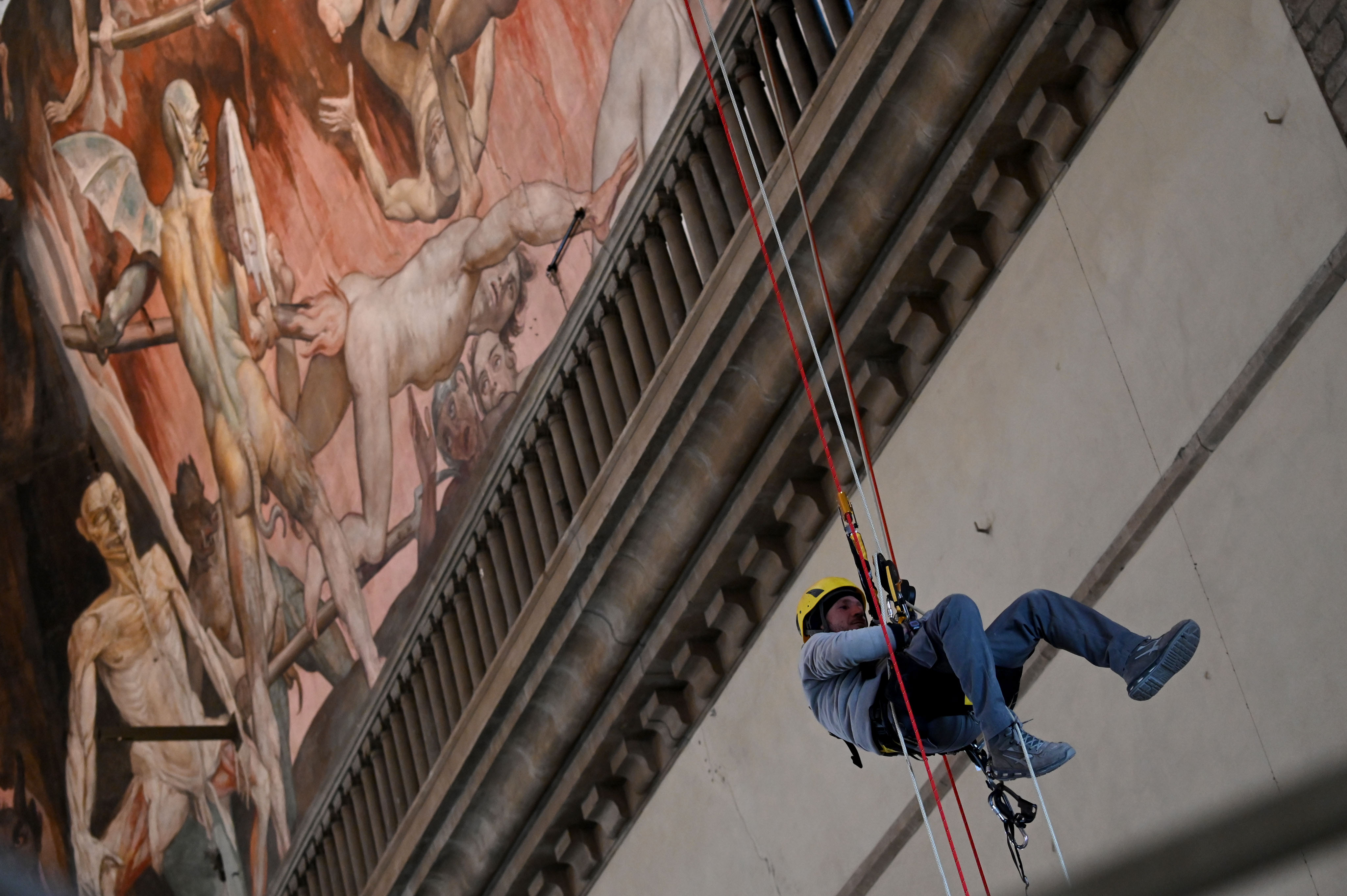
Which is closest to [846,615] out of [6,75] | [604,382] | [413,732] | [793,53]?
[793,53]

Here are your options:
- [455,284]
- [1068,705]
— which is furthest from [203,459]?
[1068,705]

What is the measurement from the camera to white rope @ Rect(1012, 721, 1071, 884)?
4.01 m

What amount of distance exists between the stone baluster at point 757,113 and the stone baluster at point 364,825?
14.1 ft

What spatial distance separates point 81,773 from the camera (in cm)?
1513

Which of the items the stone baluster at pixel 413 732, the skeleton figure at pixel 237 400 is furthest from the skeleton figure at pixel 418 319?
Answer: the stone baluster at pixel 413 732

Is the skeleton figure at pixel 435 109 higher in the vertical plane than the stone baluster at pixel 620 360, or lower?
higher

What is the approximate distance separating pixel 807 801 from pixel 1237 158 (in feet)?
9.92

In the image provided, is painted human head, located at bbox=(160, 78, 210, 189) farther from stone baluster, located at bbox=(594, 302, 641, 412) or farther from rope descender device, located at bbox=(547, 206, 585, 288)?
stone baluster, located at bbox=(594, 302, 641, 412)

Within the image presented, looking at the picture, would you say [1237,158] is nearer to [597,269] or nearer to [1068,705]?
[1068,705]

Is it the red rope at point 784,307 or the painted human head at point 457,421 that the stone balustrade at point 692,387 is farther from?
the painted human head at point 457,421

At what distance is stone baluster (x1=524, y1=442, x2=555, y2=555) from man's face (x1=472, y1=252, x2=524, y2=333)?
2.79 meters

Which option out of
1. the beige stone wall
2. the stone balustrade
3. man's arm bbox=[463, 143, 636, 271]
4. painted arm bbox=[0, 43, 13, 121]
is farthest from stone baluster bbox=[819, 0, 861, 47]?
painted arm bbox=[0, 43, 13, 121]

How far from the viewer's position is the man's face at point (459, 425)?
1057 cm

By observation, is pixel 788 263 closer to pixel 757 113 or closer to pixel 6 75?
pixel 757 113
